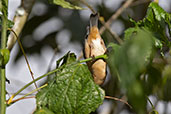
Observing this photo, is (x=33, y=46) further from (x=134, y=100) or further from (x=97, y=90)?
(x=134, y=100)

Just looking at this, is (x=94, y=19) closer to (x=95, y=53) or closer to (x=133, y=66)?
(x=95, y=53)

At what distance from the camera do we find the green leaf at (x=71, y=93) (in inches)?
23.2

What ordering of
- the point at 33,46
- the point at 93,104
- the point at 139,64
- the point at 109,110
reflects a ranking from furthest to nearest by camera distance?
the point at 33,46
the point at 109,110
the point at 93,104
the point at 139,64

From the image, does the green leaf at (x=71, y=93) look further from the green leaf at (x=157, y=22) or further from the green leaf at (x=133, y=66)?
the green leaf at (x=133, y=66)

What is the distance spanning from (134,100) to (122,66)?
32 millimetres

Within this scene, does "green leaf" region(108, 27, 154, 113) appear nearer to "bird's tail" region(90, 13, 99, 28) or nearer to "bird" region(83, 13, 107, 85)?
"bird" region(83, 13, 107, 85)

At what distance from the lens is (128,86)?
0.81 feet

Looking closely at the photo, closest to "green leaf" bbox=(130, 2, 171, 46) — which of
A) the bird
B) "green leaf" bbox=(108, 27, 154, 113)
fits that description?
the bird

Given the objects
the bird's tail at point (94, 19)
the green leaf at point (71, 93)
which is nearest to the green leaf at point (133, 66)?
the green leaf at point (71, 93)

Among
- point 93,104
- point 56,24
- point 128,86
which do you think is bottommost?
point 93,104

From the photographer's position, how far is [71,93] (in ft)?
1.96

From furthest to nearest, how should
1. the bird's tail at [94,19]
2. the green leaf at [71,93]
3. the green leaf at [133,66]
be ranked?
1. the bird's tail at [94,19]
2. the green leaf at [71,93]
3. the green leaf at [133,66]

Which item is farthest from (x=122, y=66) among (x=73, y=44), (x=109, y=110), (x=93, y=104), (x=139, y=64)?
(x=73, y=44)

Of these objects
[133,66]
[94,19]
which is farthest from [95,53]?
[133,66]
